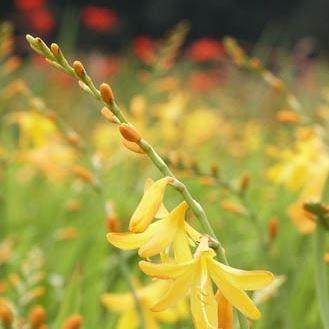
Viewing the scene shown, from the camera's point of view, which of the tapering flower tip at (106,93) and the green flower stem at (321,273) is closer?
the tapering flower tip at (106,93)

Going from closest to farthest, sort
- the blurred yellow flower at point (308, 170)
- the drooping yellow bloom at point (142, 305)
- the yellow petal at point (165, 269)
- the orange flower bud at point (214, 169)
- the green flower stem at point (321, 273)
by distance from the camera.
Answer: the yellow petal at point (165, 269), the green flower stem at point (321, 273), the orange flower bud at point (214, 169), the drooping yellow bloom at point (142, 305), the blurred yellow flower at point (308, 170)

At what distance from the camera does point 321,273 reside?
0.78m

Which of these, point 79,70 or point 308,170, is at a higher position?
point 79,70

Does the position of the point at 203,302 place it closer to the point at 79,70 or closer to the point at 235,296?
the point at 235,296

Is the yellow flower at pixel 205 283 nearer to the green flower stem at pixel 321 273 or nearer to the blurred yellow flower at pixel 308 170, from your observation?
the green flower stem at pixel 321 273

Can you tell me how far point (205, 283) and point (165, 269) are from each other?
42 mm

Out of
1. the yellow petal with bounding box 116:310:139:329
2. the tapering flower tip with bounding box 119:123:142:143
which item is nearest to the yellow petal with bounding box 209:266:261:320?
the tapering flower tip with bounding box 119:123:142:143

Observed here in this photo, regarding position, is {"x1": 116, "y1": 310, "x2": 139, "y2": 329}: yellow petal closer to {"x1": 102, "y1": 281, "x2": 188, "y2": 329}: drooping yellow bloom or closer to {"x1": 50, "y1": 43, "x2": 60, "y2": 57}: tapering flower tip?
{"x1": 102, "y1": 281, "x2": 188, "y2": 329}: drooping yellow bloom

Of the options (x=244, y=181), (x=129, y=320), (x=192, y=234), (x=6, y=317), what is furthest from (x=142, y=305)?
(x=192, y=234)

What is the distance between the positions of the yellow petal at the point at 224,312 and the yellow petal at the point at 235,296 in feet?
0.10

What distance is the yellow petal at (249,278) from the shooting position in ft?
1.95

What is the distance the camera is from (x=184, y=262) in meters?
0.63

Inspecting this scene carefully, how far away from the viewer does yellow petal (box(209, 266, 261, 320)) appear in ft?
1.95

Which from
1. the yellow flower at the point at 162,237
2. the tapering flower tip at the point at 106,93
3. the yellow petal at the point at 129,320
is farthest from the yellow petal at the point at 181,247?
the yellow petal at the point at 129,320
